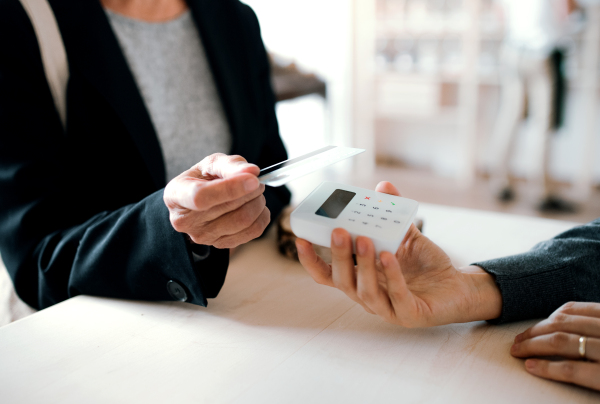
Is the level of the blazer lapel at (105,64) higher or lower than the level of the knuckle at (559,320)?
higher

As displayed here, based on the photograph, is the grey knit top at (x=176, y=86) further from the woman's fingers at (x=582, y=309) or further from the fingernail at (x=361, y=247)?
the woman's fingers at (x=582, y=309)

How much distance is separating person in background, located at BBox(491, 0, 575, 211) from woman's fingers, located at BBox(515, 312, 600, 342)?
2500 millimetres

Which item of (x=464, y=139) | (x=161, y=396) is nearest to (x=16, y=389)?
(x=161, y=396)

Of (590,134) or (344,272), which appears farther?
(590,134)

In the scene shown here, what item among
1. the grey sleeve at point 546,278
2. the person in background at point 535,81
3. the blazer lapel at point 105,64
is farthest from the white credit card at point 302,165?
the person in background at point 535,81

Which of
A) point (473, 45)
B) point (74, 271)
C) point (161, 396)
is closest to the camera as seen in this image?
point (161, 396)

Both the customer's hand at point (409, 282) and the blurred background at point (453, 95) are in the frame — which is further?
the blurred background at point (453, 95)

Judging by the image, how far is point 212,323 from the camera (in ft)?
1.99

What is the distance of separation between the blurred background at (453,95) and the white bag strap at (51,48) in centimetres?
140

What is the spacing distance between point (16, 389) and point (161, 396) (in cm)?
16

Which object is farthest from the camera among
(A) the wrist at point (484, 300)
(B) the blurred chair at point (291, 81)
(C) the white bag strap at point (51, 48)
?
(B) the blurred chair at point (291, 81)

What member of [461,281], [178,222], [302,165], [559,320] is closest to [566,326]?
[559,320]

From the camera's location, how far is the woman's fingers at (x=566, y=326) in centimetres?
50

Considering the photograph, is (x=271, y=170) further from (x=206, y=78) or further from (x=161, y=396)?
(x=206, y=78)
